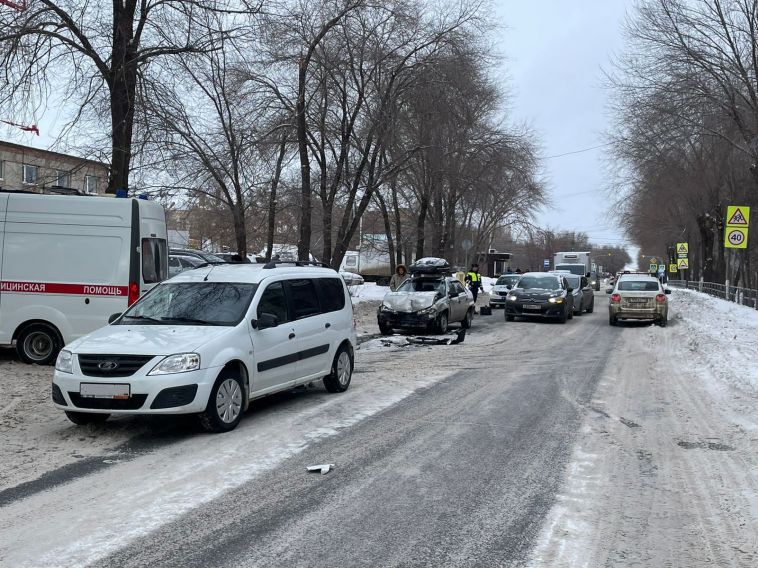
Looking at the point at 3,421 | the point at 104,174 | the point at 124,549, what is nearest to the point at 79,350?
the point at 3,421

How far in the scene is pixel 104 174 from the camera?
887 inches

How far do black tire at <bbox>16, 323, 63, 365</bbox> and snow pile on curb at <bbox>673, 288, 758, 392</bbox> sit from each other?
10.5 m

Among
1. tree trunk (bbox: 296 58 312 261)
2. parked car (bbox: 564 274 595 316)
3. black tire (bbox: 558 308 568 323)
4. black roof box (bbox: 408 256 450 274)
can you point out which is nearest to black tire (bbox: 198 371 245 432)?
black roof box (bbox: 408 256 450 274)

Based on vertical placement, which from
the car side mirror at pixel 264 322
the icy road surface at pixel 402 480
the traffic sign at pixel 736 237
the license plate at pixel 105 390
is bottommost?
the icy road surface at pixel 402 480

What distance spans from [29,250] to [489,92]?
20679 millimetres

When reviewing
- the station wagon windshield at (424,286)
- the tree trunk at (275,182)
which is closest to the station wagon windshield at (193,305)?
the station wagon windshield at (424,286)

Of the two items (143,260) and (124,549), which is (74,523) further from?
(143,260)

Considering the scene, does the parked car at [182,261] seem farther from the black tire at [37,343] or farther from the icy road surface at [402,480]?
the icy road surface at [402,480]

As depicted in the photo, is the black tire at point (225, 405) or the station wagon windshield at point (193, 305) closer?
the black tire at point (225, 405)

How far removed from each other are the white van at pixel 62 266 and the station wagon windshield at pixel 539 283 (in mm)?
15972

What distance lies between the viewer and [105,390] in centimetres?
741

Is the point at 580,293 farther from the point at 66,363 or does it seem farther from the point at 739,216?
the point at 66,363

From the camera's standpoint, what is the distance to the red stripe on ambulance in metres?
11.9

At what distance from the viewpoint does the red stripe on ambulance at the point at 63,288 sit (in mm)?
11898
